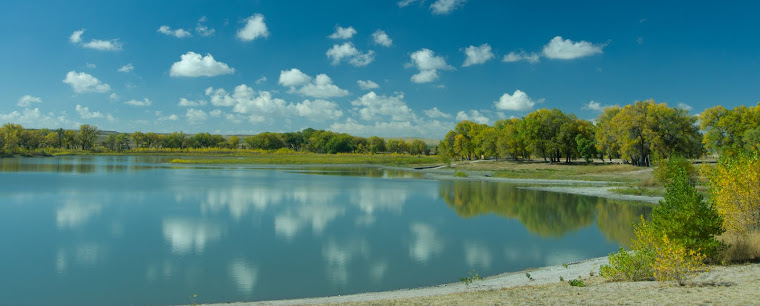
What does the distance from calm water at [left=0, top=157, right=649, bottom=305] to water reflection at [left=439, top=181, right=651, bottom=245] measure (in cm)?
9

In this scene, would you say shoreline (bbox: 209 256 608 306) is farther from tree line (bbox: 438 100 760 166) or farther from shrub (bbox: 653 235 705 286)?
tree line (bbox: 438 100 760 166)

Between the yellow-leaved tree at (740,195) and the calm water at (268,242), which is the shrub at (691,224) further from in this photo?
the calm water at (268,242)

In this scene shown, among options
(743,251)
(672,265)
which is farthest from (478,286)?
(743,251)

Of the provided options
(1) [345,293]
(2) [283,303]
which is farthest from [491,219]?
(2) [283,303]

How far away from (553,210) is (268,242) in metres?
21.1

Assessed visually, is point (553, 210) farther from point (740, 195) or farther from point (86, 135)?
point (86, 135)

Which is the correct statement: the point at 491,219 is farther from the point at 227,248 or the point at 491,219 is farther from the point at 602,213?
the point at 227,248

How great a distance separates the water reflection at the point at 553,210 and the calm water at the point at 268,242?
0.30 ft

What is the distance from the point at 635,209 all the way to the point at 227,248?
27222mm

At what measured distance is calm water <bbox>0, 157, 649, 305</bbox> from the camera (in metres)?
14.5

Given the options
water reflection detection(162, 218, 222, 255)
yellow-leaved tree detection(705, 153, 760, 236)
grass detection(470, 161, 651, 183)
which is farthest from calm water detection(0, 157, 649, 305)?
grass detection(470, 161, 651, 183)

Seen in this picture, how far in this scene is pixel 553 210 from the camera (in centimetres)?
3362

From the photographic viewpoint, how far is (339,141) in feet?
632

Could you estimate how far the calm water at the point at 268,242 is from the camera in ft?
47.5
